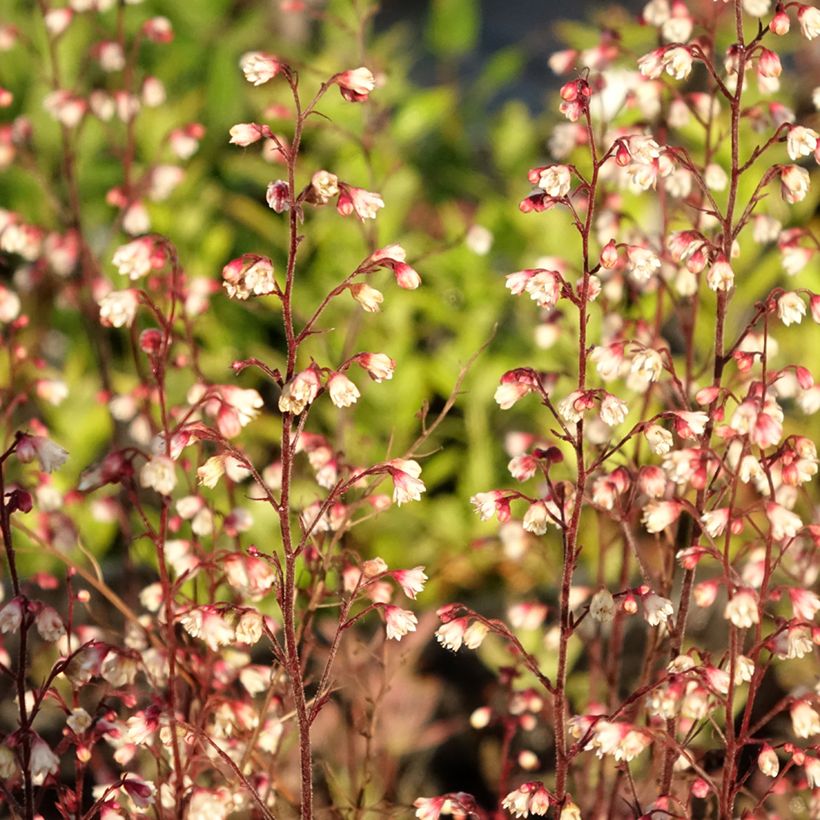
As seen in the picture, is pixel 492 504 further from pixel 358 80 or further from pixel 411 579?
pixel 358 80

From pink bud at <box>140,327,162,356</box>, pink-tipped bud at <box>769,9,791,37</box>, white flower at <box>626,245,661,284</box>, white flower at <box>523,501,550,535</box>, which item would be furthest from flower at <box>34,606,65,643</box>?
pink-tipped bud at <box>769,9,791,37</box>

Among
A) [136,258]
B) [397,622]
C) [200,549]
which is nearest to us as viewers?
[397,622]

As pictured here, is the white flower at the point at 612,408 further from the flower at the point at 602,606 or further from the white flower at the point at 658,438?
the flower at the point at 602,606

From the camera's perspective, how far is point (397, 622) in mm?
1450

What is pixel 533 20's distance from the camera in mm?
10727

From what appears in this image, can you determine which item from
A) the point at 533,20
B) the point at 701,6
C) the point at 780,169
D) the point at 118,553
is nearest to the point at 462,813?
the point at 780,169

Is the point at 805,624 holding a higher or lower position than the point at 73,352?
higher

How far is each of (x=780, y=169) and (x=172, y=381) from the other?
2.28m

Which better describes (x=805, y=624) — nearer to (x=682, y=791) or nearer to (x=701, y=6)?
(x=682, y=791)

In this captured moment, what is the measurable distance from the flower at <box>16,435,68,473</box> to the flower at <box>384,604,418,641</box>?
0.42 meters

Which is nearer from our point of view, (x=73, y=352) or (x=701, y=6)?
(x=73, y=352)

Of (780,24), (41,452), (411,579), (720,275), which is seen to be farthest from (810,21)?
(41,452)

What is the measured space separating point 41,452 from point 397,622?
46 centimetres

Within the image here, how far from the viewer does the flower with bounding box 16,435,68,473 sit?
1.53 metres
